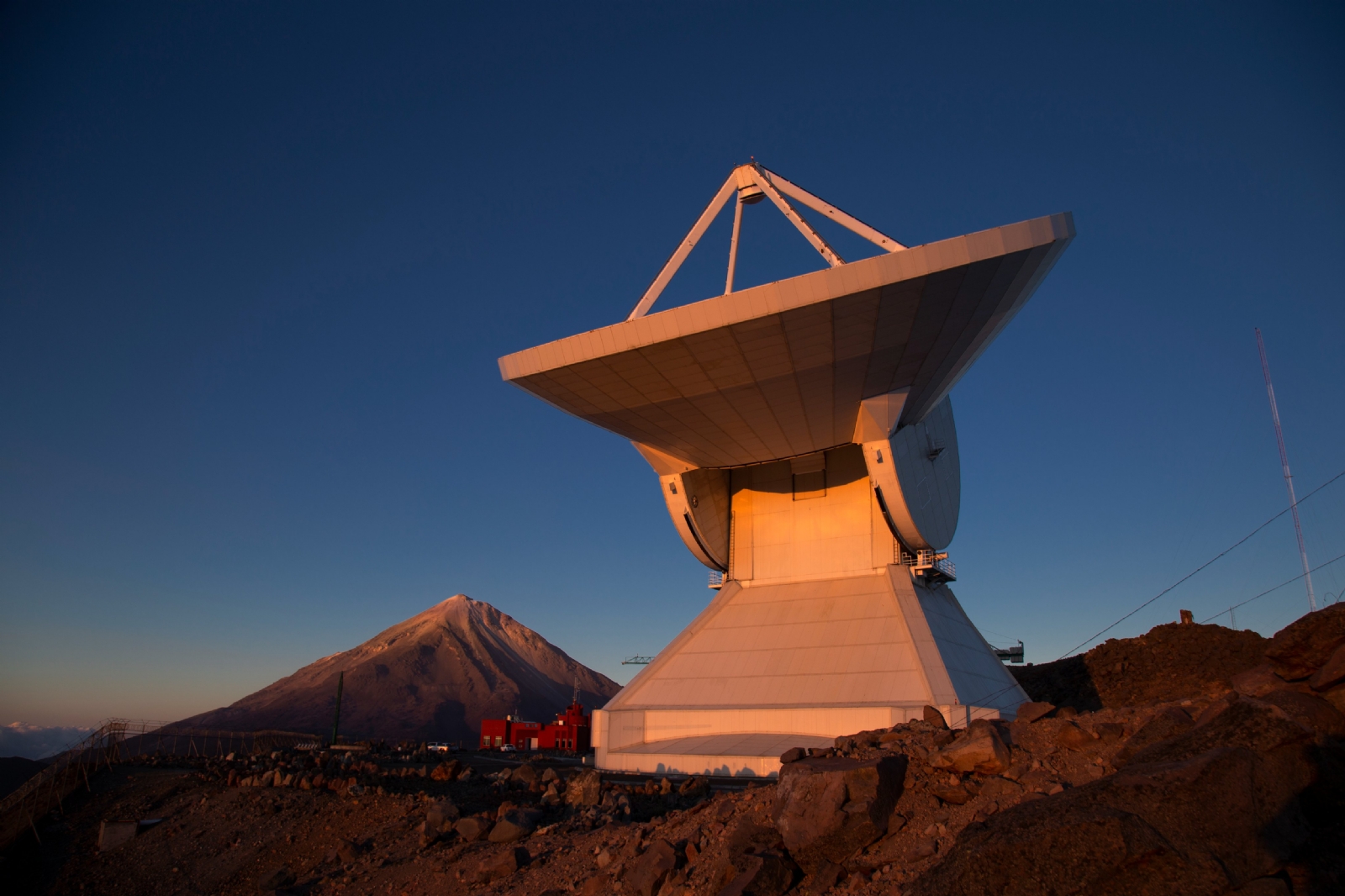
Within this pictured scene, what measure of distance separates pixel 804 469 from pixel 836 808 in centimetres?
2346

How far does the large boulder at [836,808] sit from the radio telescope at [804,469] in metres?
13.0

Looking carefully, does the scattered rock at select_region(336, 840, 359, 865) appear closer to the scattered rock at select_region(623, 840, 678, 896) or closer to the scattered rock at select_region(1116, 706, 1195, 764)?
the scattered rock at select_region(623, 840, 678, 896)

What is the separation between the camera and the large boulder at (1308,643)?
7637 mm

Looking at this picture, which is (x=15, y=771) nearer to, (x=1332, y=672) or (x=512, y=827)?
(x=512, y=827)

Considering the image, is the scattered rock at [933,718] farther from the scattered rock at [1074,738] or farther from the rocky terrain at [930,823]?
the scattered rock at [1074,738]

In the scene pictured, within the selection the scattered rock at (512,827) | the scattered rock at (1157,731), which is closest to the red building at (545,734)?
the scattered rock at (512,827)

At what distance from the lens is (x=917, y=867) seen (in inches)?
282

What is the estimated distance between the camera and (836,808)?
787 cm

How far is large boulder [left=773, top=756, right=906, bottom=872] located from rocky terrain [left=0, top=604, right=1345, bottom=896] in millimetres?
18

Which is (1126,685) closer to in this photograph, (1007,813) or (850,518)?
(850,518)

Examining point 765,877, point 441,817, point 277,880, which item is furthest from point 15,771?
point 765,877

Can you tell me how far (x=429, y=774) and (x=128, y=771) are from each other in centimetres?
983

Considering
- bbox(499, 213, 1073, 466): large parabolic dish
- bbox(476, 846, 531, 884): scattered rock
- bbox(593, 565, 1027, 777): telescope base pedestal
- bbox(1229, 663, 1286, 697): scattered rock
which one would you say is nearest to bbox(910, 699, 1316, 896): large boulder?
bbox(1229, 663, 1286, 697): scattered rock

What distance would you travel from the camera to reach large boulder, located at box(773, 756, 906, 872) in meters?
7.74
